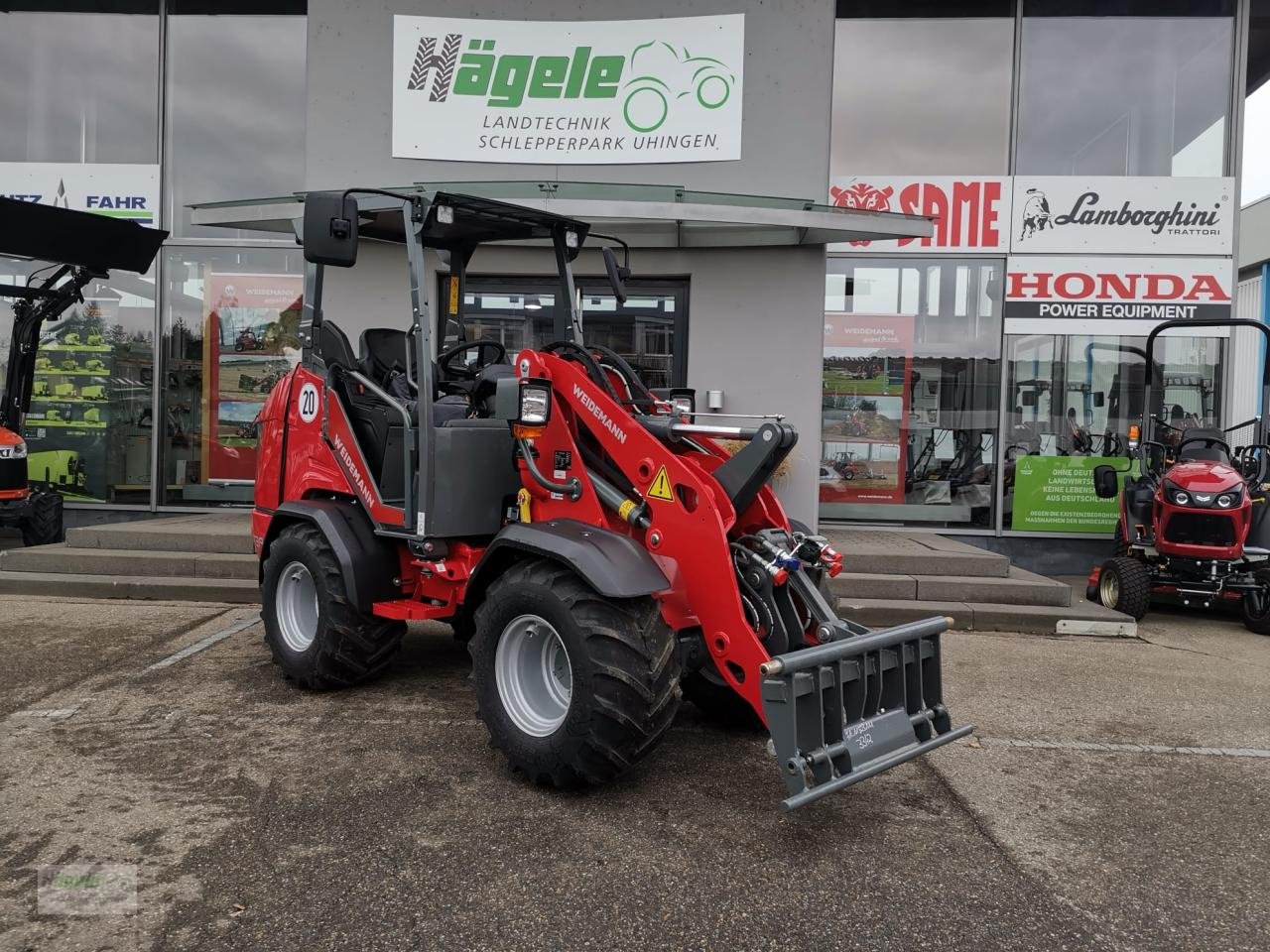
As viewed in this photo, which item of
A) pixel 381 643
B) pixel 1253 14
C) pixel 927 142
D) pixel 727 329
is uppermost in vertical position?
pixel 1253 14

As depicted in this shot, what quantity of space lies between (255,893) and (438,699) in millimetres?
2128

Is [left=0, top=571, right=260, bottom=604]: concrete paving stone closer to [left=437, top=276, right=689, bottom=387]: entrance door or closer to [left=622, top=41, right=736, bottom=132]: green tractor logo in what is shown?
[left=437, top=276, right=689, bottom=387]: entrance door

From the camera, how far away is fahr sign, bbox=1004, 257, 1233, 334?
10.0 metres

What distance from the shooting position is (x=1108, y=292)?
10117 millimetres

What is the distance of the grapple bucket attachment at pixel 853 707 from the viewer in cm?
318

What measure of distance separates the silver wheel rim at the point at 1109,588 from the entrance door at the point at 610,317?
4150 mm

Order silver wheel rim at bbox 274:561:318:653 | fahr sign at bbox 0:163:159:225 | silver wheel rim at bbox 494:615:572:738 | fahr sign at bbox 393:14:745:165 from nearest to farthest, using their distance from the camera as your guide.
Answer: silver wheel rim at bbox 494:615:572:738 → silver wheel rim at bbox 274:561:318:653 → fahr sign at bbox 393:14:745:165 → fahr sign at bbox 0:163:159:225

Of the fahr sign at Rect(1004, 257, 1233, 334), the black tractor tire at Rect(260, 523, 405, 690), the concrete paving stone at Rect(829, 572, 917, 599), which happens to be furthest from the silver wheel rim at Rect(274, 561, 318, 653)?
the fahr sign at Rect(1004, 257, 1233, 334)

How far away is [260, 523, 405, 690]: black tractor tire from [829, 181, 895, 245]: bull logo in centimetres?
738

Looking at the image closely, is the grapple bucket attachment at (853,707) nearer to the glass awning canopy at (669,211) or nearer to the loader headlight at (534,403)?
the loader headlight at (534,403)

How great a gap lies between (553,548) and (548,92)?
6619 millimetres

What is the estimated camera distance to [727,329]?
9.05m

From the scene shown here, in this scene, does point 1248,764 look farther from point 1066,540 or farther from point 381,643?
point 1066,540

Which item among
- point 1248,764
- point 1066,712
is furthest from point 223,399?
point 1248,764
